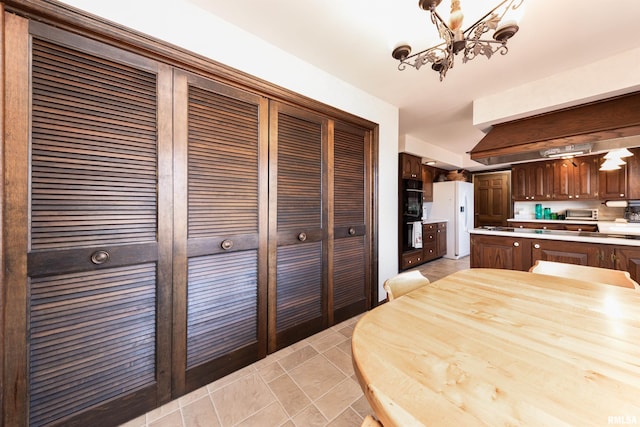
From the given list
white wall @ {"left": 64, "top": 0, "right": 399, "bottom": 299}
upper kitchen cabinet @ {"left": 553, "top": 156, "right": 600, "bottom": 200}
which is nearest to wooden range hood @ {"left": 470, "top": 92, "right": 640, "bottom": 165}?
white wall @ {"left": 64, "top": 0, "right": 399, "bottom": 299}

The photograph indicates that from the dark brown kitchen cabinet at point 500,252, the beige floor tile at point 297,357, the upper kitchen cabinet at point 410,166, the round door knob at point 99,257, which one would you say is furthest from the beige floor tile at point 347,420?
the upper kitchen cabinet at point 410,166

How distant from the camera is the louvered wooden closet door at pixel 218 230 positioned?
150 cm

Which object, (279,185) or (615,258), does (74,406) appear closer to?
(279,185)

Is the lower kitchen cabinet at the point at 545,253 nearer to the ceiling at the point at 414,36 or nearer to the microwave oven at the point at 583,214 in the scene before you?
the ceiling at the point at 414,36

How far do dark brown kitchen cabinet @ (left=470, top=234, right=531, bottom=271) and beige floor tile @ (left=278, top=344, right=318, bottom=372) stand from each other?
8.10 feet

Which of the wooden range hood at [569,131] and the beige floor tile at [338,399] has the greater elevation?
the wooden range hood at [569,131]

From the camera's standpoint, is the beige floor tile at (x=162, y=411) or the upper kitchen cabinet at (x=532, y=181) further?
the upper kitchen cabinet at (x=532, y=181)

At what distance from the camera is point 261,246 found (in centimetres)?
184

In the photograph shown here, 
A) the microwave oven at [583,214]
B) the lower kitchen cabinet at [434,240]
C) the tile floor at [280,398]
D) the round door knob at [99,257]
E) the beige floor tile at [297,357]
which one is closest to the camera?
the round door knob at [99,257]

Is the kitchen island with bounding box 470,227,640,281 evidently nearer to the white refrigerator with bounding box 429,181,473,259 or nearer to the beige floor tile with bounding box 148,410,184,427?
the white refrigerator with bounding box 429,181,473,259

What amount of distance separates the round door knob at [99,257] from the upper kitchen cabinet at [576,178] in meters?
6.61

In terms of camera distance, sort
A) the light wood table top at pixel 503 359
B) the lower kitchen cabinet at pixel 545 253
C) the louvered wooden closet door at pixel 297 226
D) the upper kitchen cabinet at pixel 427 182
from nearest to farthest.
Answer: the light wood table top at pixel 503 359 → the louvered wooden closet door at pixel 297 226 → the lower kitchen cabinet at pixel 545 253 → the upper kitchen cabinet at pixel 427 182

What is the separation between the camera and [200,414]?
137 centimetres

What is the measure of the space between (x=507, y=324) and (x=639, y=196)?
5.26m
